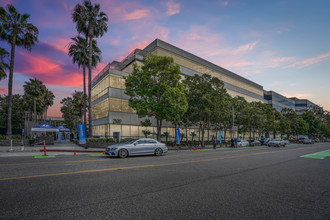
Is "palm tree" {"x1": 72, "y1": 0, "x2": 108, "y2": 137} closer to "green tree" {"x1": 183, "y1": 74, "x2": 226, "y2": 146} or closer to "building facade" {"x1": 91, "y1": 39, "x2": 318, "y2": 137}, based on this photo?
"building facade" {"x1": 91, "y1": 39, "x2": 318, "y2": 137}

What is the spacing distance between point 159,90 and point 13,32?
63.4 ft

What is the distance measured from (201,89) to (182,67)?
1260cm

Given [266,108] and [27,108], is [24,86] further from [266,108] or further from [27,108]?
[266,108]

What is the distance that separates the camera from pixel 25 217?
10.6ft

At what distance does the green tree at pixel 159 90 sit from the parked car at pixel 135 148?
8.84 meters

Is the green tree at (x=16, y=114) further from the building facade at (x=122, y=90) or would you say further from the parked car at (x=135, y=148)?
the parked car at (x=135, y=148)

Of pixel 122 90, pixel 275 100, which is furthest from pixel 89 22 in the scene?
pixel 275 100

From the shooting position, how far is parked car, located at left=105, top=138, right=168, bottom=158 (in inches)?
509

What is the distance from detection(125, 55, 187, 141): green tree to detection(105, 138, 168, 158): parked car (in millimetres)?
8843

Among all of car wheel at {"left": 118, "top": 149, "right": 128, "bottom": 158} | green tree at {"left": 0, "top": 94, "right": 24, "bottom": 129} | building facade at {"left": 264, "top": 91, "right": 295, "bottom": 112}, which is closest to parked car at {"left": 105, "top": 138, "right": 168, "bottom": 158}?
car wheel at {"left": 118, "top": 149, "right": 128, "bottom": 158}

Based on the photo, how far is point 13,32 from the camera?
75.6 feet

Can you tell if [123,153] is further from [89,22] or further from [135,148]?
[89,22]

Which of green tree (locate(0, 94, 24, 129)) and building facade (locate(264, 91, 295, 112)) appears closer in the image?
green tree (locate(0, 94, 24, 129))

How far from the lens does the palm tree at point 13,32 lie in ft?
73.9
